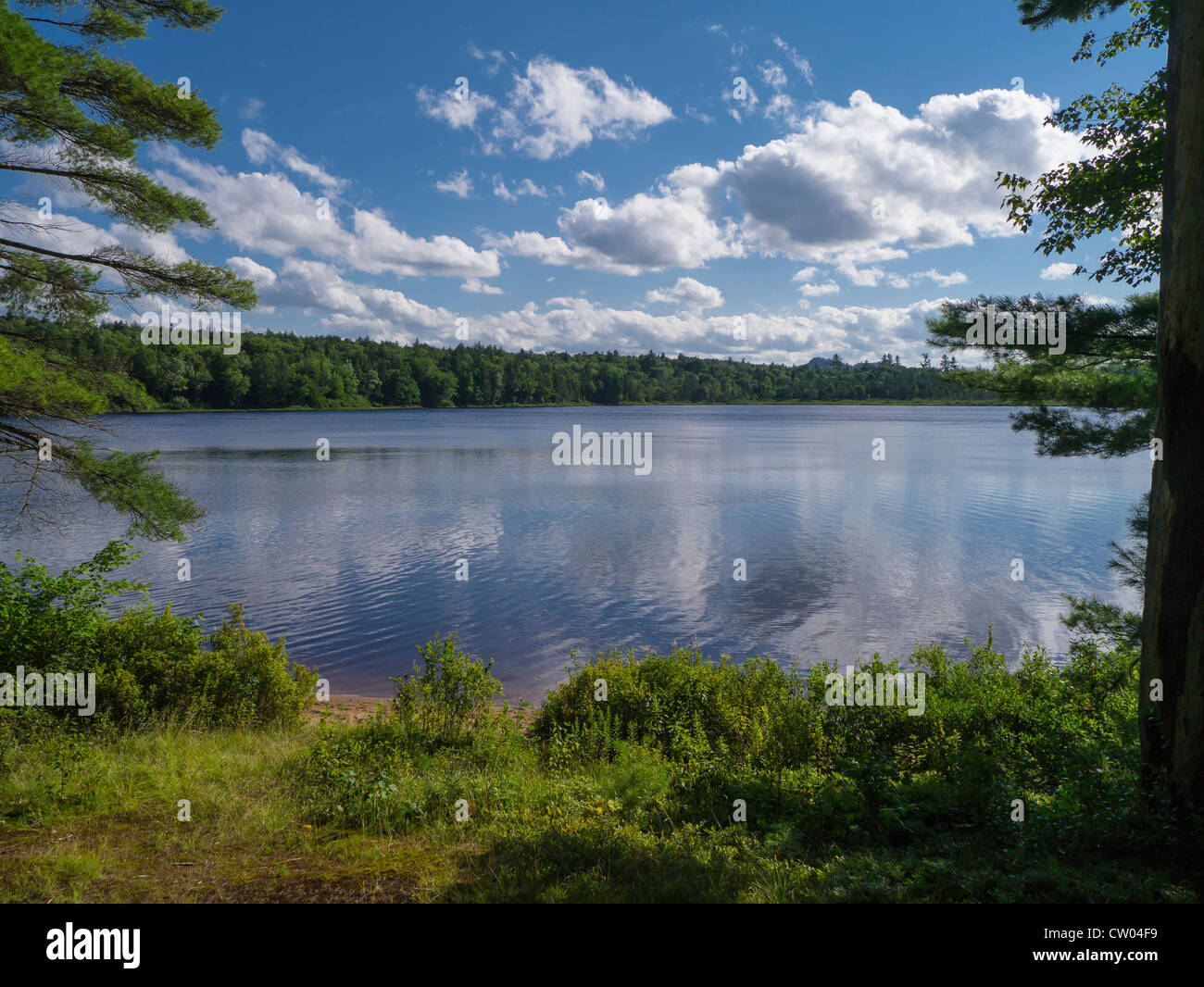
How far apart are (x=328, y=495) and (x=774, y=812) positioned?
3520cm

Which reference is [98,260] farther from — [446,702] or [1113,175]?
[1113,175]

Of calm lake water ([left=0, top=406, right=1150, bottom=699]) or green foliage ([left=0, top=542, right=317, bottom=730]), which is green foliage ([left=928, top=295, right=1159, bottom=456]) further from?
green foliage ([left=0, top=542, right=317, bottom=730])

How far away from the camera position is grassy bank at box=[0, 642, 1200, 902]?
5.00m

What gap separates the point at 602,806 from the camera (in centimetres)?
669

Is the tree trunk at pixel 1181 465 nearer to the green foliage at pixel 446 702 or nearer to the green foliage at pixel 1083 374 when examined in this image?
the green foliage at pixel 1083 374

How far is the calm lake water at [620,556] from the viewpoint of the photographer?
56.1 ft

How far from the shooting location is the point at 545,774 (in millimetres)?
8141

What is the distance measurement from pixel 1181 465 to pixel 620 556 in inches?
774

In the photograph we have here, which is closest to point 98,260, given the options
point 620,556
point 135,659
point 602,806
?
point 135,659

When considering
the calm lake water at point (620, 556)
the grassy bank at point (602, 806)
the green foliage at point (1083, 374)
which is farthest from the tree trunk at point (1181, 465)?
the calm lake water at point (620, 556)

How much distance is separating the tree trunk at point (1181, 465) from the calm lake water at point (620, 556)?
9.43 meters

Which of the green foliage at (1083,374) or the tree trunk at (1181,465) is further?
the green foliage at (1083,374)

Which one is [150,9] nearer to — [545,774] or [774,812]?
[545,774]

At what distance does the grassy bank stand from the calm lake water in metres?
5.28
